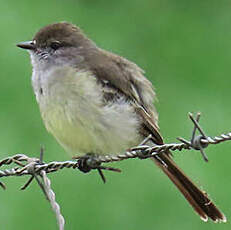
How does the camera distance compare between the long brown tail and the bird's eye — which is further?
the bird's eye

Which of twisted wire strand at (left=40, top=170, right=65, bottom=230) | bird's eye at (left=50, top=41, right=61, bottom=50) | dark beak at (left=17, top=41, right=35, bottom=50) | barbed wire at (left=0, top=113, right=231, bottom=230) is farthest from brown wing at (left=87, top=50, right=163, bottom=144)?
twisted wire strand at (left=40, top=170, right=65, bottom=230)

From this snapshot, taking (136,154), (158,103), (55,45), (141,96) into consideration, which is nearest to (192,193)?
(141,96)

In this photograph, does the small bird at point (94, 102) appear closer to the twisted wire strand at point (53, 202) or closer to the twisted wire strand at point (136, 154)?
the twisted wire strand at point (136, 154)

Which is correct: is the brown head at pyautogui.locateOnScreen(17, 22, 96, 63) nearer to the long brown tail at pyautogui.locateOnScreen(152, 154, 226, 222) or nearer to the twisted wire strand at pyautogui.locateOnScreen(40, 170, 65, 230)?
the long brown tail at pyautogui.locateOnScreen(152, 154, 226, 222)

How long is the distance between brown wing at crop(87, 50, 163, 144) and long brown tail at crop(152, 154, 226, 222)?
19 centimetres

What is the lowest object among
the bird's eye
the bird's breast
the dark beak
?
the bird's breast

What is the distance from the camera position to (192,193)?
7.50 m

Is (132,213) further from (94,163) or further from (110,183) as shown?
(94,163)

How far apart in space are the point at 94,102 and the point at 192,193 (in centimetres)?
96

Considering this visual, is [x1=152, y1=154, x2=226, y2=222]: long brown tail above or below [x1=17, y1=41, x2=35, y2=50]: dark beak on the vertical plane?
below

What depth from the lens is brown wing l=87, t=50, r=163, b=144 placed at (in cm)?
773

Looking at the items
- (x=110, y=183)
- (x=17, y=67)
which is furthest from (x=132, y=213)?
(x=17, y=67)

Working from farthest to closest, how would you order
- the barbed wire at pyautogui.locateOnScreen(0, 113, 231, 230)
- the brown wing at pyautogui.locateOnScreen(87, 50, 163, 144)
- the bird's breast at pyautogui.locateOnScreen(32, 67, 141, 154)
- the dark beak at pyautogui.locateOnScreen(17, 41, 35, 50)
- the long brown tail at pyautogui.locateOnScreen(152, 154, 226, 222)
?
the dark beak at pyautogui.locateOnScreen(17, 41, 35, 50) → the brown wing at pyautogui.locateOnScreen(87, 50, 163, 144) → the bird's breast at pyautogui.locateOnScreen(32, 67, 141, 154) → the long brown tail at pyautogui.locateOnScreen(152, 154, 226, 222) → the barbed wire at pyautogui.locateOnScreen(0, 113, 231, 230)

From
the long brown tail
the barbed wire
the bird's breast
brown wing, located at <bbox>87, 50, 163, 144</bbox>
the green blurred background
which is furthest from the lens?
the green blurred background
